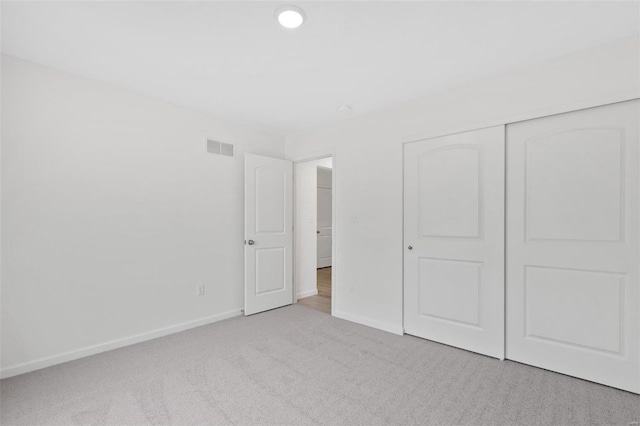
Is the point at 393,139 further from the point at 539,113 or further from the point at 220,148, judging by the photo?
the point at 220,148

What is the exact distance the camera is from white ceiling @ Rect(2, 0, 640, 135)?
5.91ft

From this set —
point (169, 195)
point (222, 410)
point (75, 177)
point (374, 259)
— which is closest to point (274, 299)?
point (374, 259)

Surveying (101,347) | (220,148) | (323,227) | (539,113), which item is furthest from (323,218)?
(539,113)

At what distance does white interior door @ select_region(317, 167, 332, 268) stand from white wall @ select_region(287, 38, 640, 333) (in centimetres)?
326

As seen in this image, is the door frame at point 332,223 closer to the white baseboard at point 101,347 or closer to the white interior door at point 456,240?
the white interior door at point 456,240

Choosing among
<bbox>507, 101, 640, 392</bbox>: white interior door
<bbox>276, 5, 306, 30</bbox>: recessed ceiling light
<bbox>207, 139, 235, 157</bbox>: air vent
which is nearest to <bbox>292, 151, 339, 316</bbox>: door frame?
<bbox>207, 139, 235, 157</bbox>: air vent

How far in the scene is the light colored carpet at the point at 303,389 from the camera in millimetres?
1840

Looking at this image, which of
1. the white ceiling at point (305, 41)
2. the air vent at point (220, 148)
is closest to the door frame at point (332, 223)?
the air vent at point (220, 148)

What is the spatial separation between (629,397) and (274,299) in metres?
3.33

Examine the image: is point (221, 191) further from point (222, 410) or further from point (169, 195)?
point (222, 410)

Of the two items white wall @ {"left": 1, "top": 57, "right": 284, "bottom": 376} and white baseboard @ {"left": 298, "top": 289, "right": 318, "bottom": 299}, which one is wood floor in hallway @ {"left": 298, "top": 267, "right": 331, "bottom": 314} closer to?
white baseboard @ {"left": 298, "top": 289, "right": 318, "bottom": 299}

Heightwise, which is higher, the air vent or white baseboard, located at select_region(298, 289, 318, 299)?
the air vent

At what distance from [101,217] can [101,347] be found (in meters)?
1.16

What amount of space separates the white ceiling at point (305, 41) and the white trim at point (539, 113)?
1.23ft
